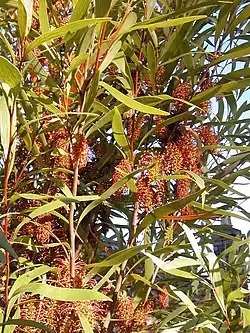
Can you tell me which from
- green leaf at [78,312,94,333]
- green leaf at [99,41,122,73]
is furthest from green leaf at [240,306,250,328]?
A: green leaf at [99,41,122,73]

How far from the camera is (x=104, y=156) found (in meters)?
0.68

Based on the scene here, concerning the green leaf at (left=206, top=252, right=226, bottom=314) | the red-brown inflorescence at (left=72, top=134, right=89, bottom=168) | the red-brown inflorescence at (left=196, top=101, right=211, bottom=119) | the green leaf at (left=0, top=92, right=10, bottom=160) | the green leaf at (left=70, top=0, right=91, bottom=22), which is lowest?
the green leaf at (left=206, top=252, right=226, bottom=314)

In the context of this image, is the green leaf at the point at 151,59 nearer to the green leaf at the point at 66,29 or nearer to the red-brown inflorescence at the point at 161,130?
the red-brown inflorescence at the point at 161,130

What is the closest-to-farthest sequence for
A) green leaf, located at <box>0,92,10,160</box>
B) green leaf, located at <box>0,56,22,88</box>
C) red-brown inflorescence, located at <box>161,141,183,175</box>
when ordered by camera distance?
green leaf, located at <box>0,56,22,88</box>
green leaf, located at <box>0,92,10,160</box>
red-brown inflorescence, located at <box>161,141,183,175</box>

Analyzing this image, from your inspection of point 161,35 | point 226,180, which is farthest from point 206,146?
point 161,35

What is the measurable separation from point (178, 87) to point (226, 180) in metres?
0.15

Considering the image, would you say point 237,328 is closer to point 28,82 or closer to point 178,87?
point 178,87

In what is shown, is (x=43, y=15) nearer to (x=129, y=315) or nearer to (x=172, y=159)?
(x=172, y=159)

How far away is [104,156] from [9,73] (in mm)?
303

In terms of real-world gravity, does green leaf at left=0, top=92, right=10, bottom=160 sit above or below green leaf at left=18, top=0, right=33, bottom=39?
below

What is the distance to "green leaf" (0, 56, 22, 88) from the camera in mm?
371

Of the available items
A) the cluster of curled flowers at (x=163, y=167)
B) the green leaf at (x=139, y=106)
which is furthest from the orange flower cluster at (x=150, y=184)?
the green leaf at (x=139, y=106)

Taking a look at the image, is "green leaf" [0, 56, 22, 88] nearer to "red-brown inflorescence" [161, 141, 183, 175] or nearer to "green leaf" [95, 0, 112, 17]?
"green leaf" [95, 0, 112, 17]

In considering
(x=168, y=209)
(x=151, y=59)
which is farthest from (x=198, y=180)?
(x=151, y=59)
